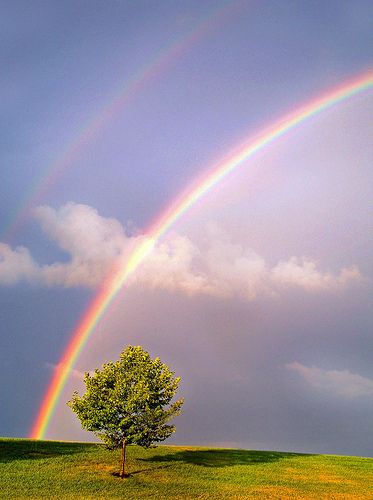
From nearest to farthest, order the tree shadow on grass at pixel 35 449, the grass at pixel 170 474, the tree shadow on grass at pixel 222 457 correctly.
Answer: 1. the grass at pixel 170 474
2. the tree shadow on grass at pixel 35 449
3. the tree shadow on grass at pixel 222 457

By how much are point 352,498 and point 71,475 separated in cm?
2266

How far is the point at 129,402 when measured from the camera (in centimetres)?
4066

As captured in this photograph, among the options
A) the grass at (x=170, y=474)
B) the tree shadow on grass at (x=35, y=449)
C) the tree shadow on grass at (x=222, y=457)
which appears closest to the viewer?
the grass at (x=170, y=474)

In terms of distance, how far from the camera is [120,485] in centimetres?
3975

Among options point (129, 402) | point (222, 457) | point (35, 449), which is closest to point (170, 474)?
point (129, 402)

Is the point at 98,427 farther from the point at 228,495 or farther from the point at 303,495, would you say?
the point at 303,495

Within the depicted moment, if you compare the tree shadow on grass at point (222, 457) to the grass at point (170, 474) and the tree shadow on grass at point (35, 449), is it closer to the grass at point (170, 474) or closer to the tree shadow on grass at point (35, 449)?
the grass at point (170, 474)

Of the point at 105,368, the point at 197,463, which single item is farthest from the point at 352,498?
the point at 105,368

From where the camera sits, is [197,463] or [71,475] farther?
[197,463]

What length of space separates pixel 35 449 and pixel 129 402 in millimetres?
20557

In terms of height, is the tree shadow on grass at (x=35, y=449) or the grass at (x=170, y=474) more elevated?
the tree shadow on grass at (x=35, y=449)

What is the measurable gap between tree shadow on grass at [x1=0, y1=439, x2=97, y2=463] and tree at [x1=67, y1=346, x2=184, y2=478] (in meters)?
12.4

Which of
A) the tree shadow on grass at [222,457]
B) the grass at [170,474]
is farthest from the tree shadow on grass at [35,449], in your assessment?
the tree shadow on grass at [222,457]

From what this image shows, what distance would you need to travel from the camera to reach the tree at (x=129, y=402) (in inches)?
1617
